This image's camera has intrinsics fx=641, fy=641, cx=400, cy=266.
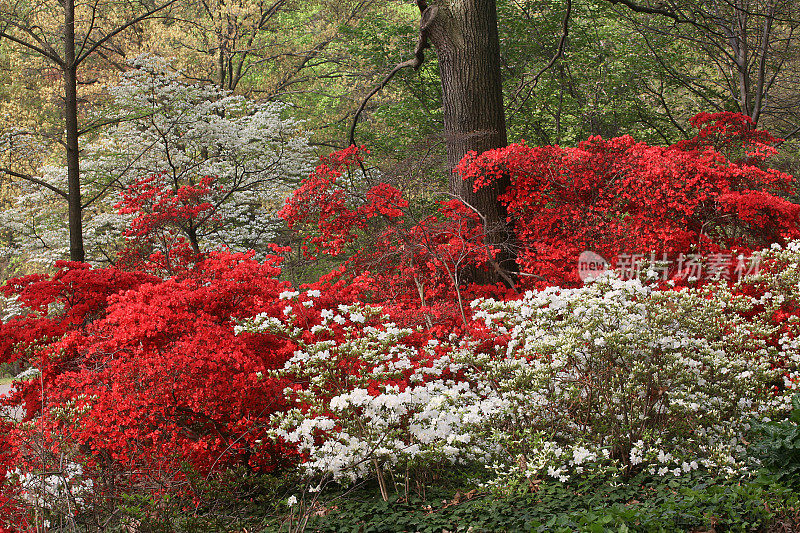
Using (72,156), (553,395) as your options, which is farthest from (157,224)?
(553,395)

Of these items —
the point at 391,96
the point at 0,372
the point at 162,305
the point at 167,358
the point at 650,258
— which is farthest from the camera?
the point at 0,372

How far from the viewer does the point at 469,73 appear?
666cm

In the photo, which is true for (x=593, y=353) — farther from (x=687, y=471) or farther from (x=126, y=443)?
(x=126, y=443)

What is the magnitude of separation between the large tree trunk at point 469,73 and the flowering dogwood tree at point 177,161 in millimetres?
5260

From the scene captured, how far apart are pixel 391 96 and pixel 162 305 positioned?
47.3 feet

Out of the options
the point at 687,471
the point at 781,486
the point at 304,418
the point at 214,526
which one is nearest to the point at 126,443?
the point at 214,526

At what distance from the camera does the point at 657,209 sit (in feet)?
18.7

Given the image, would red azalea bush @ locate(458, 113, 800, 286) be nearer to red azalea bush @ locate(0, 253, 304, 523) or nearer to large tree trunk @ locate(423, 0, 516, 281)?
large tree trunk @ locate(423, 0, 516, 281)

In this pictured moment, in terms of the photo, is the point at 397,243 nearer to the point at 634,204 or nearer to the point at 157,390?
the point at 634,204

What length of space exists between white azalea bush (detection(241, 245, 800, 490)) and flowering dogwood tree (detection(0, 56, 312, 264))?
24.4 feet

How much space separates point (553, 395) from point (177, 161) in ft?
32.8

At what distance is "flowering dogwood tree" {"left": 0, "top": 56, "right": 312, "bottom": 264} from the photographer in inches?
441

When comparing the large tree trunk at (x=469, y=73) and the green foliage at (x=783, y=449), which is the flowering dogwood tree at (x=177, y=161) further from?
the green foliage at (x=783, y=449)

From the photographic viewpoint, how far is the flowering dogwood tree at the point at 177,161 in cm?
1120
